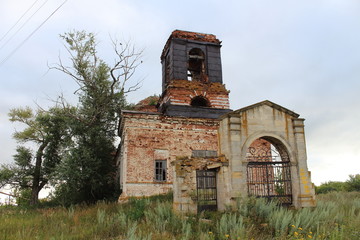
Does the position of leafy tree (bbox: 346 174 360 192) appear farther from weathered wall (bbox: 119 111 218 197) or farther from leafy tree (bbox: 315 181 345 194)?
weathered wall (bbox: 119 111 218 197)

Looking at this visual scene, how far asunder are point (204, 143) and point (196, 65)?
7.67m

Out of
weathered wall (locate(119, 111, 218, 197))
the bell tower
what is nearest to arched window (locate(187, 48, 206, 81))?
the bell tower

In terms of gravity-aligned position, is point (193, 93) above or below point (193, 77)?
below

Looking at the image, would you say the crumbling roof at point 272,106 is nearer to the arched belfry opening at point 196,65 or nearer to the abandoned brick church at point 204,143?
the abandoned brick church at point 204,143

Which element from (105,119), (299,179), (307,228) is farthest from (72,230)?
(105,119)

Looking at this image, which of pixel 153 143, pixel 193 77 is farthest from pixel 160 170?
pixel 193 77

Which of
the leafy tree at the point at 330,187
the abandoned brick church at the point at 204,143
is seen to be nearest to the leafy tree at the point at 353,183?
the leafy tree at the point at 330,187

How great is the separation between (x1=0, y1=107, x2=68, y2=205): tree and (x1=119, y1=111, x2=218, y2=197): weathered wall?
339 inches

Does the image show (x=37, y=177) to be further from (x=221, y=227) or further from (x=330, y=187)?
(x=330, y=187)

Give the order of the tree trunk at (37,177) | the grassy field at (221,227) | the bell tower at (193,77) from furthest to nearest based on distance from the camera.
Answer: the tree trunk at (37,177) < the bell tower at (193,77) < the grassy field at (221,227)

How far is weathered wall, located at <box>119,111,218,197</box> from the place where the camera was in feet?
60.2

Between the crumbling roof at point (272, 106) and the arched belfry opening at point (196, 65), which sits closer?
the crumbling roof at point (272, 106)

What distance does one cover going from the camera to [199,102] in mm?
24141

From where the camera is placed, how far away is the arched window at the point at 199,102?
23.2 meters
